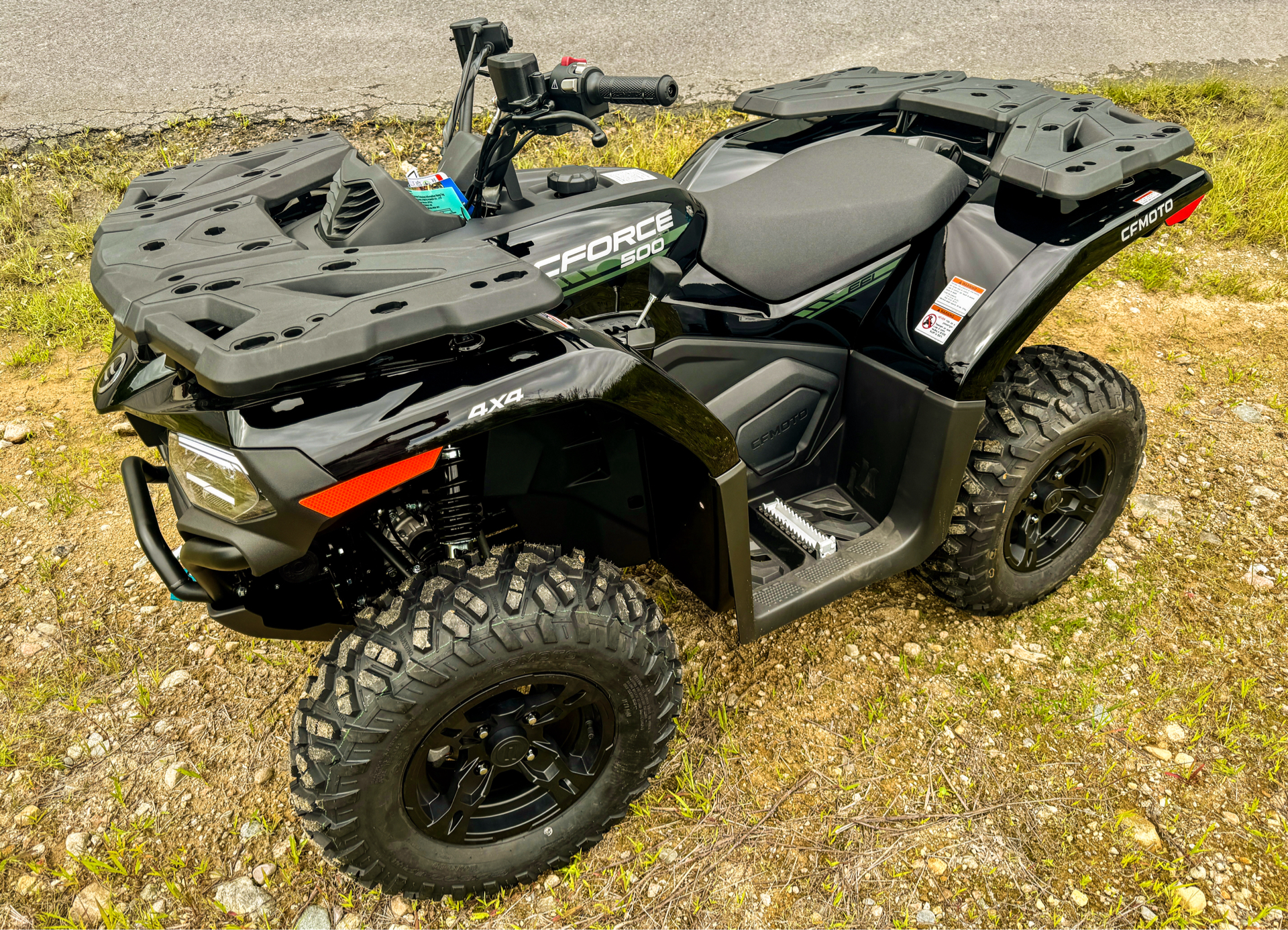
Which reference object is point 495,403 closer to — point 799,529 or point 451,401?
point 451,401

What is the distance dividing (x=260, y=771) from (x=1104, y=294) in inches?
168

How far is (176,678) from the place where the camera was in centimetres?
253

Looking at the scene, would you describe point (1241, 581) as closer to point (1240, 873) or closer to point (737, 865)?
point (1240, 873)

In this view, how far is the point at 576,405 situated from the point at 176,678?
5.64 feet

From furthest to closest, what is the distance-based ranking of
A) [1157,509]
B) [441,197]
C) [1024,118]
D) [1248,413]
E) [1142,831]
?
[1248,413]
[1157,509]
[1024,118]
[1142,831]
[441,197]

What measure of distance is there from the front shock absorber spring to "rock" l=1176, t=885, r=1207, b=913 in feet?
5.86

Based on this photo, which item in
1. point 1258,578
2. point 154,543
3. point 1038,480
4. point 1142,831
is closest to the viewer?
point 154,543

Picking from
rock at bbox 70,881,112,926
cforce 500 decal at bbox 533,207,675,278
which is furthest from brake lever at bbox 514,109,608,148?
rock at bbox 70,881,112,926

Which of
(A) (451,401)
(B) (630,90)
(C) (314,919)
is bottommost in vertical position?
(C) (314,919)

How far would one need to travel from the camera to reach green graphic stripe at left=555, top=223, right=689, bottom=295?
1735 mm

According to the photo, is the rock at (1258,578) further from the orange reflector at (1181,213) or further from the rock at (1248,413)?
the orange reflector at (1181,213)

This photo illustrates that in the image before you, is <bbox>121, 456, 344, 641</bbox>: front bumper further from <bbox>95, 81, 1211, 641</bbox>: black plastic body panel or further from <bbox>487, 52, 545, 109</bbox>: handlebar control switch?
<bbox>487, 52, 545, 109</bbox>: handlebar control switch

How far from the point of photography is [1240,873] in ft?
6.63

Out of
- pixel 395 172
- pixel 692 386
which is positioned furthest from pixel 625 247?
pixel 395 172
